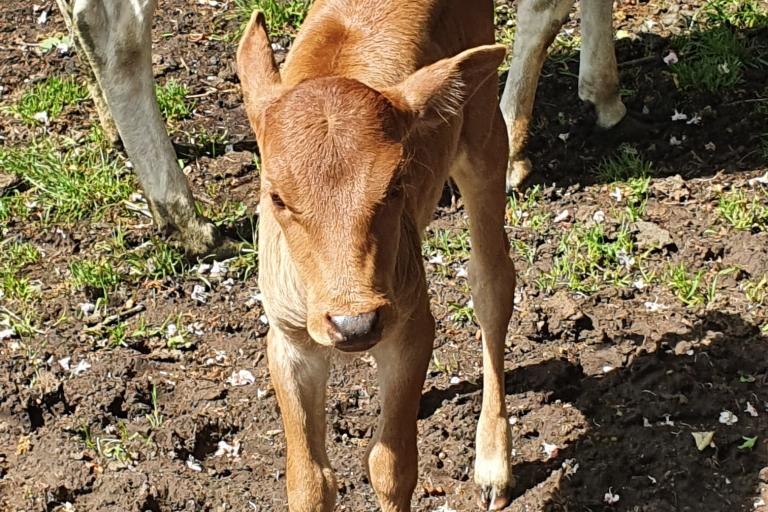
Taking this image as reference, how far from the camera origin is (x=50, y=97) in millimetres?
7980

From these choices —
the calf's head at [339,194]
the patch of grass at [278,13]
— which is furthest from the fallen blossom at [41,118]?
the calf's head at [339,194]

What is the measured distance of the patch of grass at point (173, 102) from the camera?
25.8ft

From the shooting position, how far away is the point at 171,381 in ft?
20.6

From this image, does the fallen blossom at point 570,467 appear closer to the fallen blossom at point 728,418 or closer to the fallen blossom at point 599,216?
the fallen blossom at point 728,418

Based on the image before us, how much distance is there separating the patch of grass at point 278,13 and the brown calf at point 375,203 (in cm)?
301

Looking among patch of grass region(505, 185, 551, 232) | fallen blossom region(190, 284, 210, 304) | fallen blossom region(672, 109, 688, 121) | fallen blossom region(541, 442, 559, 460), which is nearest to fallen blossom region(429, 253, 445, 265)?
patch of grass region(505, 185, 551, 232)

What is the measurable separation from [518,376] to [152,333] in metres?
1.75

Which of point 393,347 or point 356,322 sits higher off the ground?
point 356,322

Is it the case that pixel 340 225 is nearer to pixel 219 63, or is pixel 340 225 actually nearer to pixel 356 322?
pixel 356 322

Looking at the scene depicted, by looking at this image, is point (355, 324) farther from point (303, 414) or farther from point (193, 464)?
point (193, 464)

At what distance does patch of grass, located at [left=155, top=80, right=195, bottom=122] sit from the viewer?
7875 mm

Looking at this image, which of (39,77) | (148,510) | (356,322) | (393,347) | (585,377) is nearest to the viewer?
(356,322)

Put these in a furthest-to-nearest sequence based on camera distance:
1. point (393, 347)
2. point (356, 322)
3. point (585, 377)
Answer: point (585, 377), point (393, 347), point (356, 322)

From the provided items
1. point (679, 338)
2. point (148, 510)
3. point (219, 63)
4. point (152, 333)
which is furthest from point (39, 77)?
point (679, 338)
